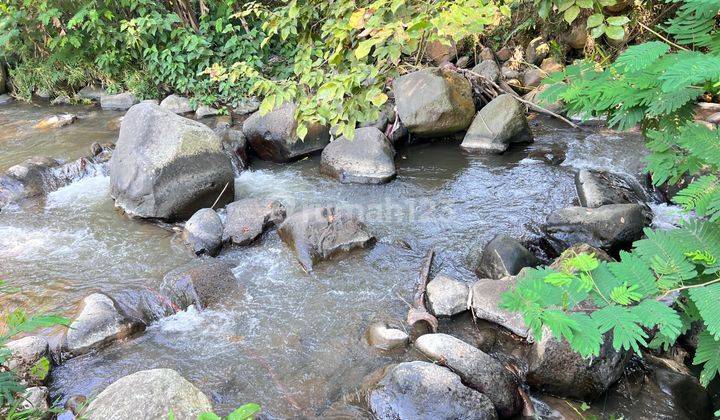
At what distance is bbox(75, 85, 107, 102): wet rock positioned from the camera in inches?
468

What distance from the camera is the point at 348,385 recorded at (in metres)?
3.91

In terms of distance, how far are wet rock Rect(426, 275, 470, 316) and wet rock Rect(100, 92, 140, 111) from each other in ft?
30.4

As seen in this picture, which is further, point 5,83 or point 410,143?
point 5,83

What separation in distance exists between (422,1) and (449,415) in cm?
274

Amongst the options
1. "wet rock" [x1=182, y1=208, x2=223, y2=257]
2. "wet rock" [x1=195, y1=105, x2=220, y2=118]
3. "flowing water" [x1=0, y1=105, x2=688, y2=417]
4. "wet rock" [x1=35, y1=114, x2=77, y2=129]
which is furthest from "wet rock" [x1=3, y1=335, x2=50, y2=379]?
"wet rock" [x1=35, y1=114, x2=77, y2=129]

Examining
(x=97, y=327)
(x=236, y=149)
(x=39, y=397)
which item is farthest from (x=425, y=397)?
(x=236, y=149)

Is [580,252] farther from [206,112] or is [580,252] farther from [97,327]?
Answer: [206,112]

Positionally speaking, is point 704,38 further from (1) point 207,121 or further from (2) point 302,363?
(1) point 207,121

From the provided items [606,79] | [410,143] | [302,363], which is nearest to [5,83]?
[410,143]

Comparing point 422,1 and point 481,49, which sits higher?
point 422,1

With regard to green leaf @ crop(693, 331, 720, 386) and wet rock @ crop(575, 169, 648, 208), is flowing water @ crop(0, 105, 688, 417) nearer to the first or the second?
wet rock @ crop(575, 169, 648, 208)

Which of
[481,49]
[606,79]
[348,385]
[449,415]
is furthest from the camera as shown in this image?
[481,49]

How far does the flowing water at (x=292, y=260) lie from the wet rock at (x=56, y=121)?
126 cm

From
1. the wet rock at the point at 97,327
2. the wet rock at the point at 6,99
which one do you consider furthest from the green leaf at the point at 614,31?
the wet rock at the point at 6,99
